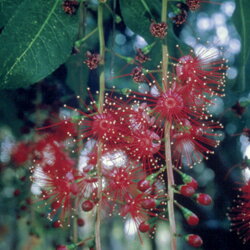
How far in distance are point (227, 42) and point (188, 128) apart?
1.60 feet

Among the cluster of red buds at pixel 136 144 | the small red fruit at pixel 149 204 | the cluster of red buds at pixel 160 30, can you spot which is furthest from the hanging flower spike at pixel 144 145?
the cluster of red buds at pixel 160 30

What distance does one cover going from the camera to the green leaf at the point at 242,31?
1074 millimetres

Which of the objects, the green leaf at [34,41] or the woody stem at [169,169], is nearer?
the woody stem at [169,169]

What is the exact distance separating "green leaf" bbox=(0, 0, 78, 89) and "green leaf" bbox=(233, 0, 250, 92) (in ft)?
1.41

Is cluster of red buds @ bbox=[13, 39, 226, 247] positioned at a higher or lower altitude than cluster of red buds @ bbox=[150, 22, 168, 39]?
lower

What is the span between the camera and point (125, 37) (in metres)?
1.27

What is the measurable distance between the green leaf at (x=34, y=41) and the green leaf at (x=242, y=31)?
1.41ft

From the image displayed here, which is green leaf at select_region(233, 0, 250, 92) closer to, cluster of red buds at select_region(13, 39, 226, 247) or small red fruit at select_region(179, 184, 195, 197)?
cluster of red buds at select_region(13, 39, 226, 247)

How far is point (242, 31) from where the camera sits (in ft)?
3.56

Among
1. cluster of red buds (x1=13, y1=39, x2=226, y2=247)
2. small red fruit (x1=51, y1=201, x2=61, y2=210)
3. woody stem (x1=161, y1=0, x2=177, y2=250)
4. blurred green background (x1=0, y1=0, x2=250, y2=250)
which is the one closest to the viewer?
woody stem (x1=161, y1=0, x2=177, y2=250)

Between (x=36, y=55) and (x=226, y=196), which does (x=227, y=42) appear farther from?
(x=36, y=55)

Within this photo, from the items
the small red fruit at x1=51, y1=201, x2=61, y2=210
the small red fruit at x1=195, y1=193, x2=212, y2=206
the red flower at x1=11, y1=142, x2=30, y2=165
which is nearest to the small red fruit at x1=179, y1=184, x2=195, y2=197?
the small red fruit at x1=195, y1=193, x2=212, y2=206

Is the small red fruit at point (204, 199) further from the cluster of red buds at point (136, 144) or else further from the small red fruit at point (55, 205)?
the small red fruit at point (55, 205)

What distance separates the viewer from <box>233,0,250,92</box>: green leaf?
1.07 metres
